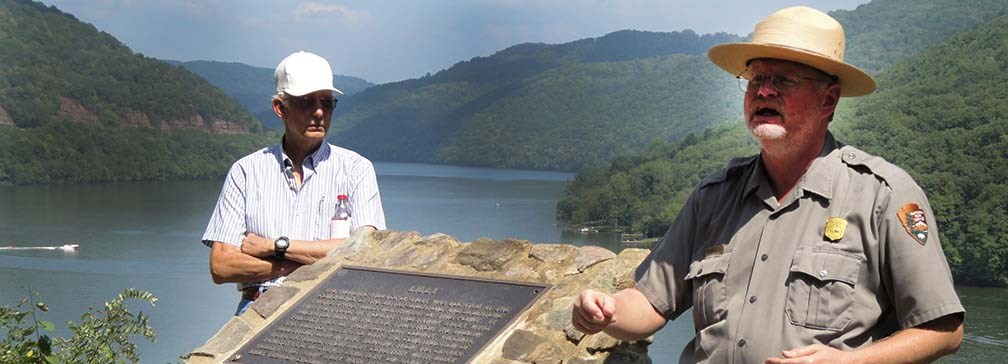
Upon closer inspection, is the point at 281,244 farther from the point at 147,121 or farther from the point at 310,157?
the point at 147,121

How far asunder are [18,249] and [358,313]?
5142 centimetres

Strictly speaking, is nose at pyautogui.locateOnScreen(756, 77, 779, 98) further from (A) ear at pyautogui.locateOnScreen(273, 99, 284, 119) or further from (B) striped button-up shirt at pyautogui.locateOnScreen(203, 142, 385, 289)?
(A) ear at pyautogui.locateOnScreen(273, 99, 284, 119)

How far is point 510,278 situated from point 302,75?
39.5 inches

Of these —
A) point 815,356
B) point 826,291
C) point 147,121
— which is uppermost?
point 826,291

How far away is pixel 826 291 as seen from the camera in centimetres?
226

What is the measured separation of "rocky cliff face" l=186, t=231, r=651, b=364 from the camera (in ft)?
10.9

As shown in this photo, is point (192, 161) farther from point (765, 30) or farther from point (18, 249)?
point (765, 30)

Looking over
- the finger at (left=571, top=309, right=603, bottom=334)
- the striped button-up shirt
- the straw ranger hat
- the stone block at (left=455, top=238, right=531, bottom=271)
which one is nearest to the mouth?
the straw ranger hat

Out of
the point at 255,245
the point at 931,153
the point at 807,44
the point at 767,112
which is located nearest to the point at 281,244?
the point at 255,245

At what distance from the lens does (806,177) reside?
2395 millimetres

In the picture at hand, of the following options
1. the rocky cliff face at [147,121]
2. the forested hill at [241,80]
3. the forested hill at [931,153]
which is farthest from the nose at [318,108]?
the forested hill at [241,80]

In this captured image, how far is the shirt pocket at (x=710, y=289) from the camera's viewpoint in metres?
2.43

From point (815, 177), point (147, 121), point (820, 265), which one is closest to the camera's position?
point (820, 265)

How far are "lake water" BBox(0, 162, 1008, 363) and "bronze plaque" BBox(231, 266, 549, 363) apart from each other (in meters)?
8.31
